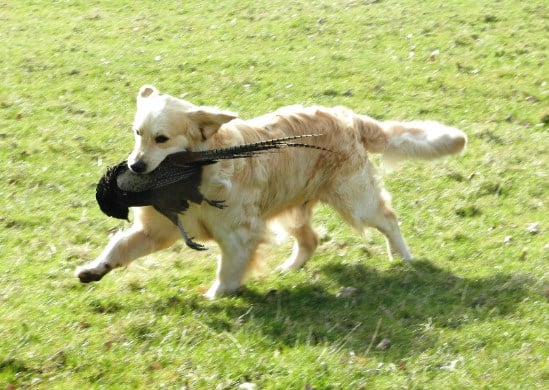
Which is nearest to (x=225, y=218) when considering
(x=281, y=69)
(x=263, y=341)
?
(x=263, y=341)

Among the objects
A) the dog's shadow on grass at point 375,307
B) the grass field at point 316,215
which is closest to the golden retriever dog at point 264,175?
the grass field at point 316,215

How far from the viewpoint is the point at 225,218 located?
24.2ft

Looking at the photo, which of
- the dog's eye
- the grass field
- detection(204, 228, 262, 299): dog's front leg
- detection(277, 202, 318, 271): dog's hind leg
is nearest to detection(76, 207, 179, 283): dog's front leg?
the grass field

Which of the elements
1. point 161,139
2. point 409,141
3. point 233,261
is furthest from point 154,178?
point 409,141

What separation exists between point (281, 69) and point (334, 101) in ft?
5.53

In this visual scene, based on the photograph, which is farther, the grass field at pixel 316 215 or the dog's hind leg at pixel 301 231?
the dog's hind leg at pixel 301 231

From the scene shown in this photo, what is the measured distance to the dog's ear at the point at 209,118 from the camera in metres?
6.91

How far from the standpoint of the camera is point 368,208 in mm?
8195

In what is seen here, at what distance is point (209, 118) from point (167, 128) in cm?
33

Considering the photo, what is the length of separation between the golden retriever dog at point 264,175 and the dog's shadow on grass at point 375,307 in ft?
1.28

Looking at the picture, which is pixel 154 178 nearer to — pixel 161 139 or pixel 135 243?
pixel 161 139

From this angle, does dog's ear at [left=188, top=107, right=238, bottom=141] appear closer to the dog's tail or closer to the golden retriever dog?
the golden retriever dog

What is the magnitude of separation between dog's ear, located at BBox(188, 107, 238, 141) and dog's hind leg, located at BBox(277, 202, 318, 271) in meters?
1.51

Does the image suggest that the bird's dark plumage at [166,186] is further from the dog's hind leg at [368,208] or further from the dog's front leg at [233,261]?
the dog's hind leg at [368,208]
